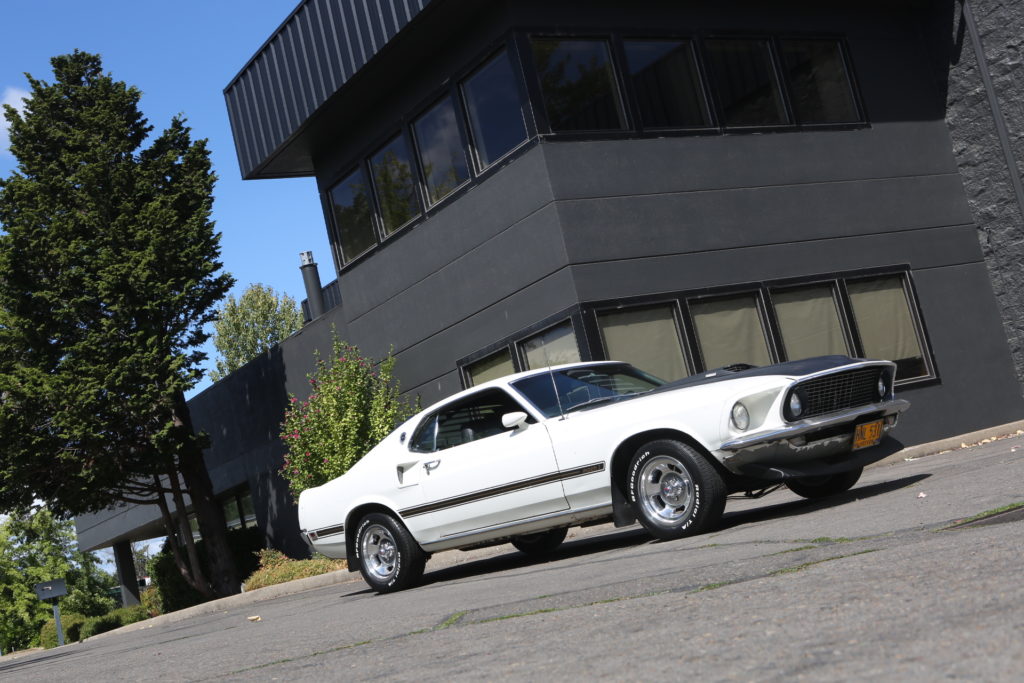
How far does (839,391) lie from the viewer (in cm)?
813

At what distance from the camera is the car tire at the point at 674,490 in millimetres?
7699

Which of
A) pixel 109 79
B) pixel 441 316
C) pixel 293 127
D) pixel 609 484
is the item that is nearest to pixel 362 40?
pixel 293 127

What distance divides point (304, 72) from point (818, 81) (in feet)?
25.0

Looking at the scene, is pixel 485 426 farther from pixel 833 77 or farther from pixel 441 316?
pixel 833 77

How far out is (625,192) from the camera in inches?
565

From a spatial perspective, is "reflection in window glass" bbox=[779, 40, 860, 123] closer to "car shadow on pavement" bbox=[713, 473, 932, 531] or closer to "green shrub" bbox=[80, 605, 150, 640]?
"car shadow on pavement" bbox=[713, 473, 932, 531]

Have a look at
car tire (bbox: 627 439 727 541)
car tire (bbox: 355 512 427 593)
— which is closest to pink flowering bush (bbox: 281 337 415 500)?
car tire (bbox: 355 512 427 593)

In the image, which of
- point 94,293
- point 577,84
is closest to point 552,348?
point 577,84

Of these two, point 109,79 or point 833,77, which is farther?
point 109,79

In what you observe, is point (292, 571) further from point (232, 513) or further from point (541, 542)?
point (232, 513)

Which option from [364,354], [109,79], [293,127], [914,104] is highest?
[109,79]

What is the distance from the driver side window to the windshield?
0.20m

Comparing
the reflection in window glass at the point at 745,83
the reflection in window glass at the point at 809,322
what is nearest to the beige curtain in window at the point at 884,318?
the reflection in window glass at the point at 809,322

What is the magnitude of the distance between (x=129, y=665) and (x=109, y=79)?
48.7 feet
